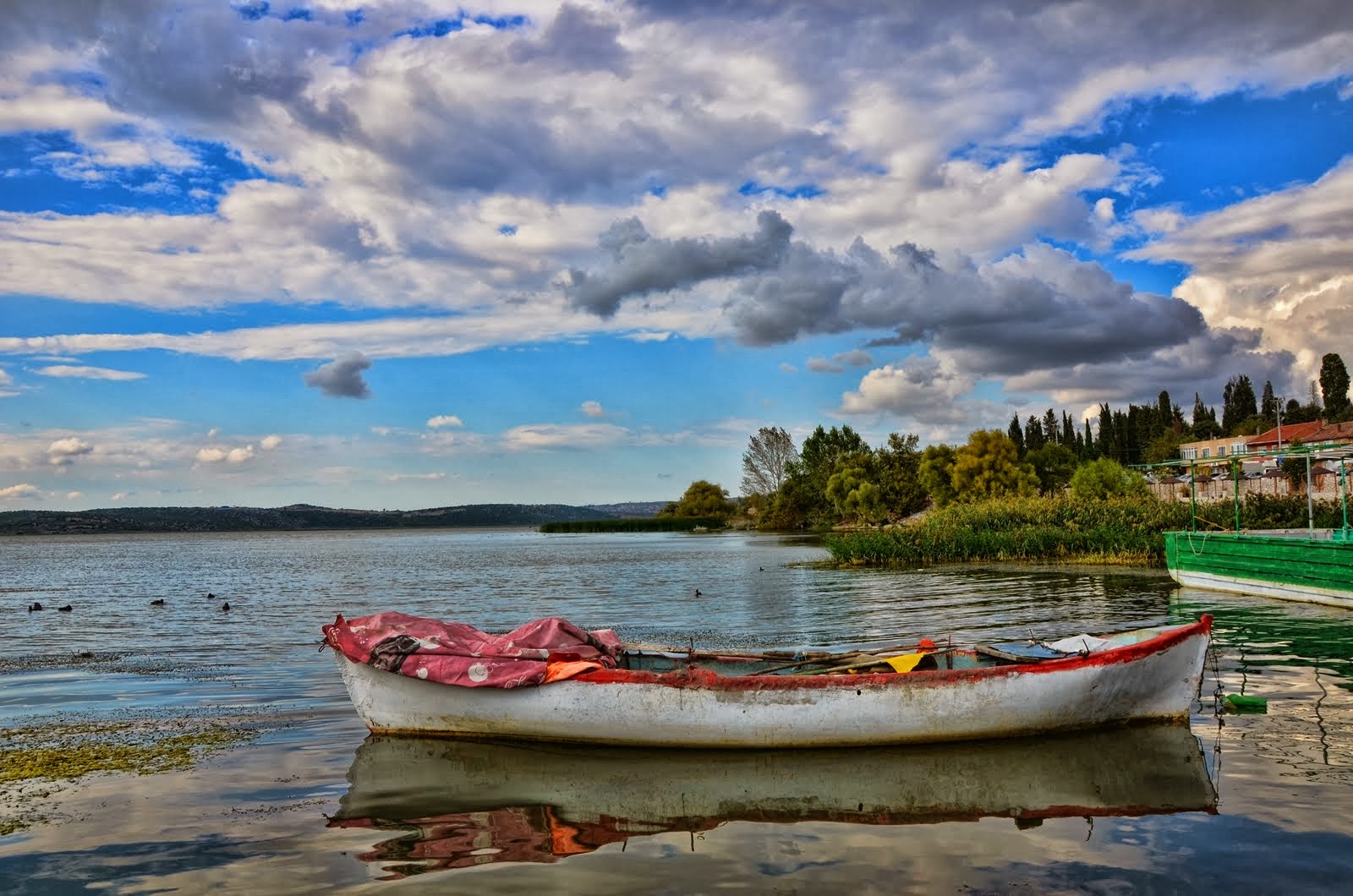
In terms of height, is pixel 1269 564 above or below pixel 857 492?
below

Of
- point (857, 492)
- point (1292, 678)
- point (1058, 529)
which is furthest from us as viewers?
point (857, 492)

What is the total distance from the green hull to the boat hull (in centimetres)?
1259

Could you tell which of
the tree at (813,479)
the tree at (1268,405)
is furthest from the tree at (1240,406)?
the tree at (813,479)

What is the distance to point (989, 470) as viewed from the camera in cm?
7281

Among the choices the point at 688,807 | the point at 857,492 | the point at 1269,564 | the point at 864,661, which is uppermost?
the point at 857,492

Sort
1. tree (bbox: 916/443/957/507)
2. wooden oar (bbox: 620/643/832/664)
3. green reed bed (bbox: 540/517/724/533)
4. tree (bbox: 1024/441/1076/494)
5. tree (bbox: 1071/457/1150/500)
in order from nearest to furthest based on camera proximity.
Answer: wooden oar (bbox: 620/643/832/664)
tree (bbox: 1071/457/1150/500)
tree (bbox: 916/443/957/507)
tree (bbox: 1024/441/1076/494)
green reed bed (bbox: 540/517/724/533)

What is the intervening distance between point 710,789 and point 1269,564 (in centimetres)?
1932

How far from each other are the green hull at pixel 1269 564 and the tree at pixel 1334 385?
3446 inches

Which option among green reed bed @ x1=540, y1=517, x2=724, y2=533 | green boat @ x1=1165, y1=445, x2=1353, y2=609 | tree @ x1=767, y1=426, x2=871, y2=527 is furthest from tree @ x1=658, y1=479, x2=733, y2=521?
green boat @ x1=1165, y1=445, x2=1353, y2=609

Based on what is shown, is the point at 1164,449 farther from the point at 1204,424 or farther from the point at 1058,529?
the point at 1058,529

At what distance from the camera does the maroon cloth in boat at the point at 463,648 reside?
11.5 metres

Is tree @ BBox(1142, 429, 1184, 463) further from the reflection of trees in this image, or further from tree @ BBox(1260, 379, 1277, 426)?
the reflection of trees

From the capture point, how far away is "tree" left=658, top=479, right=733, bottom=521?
14725 centimetres

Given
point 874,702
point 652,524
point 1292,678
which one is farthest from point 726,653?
point 652,524
